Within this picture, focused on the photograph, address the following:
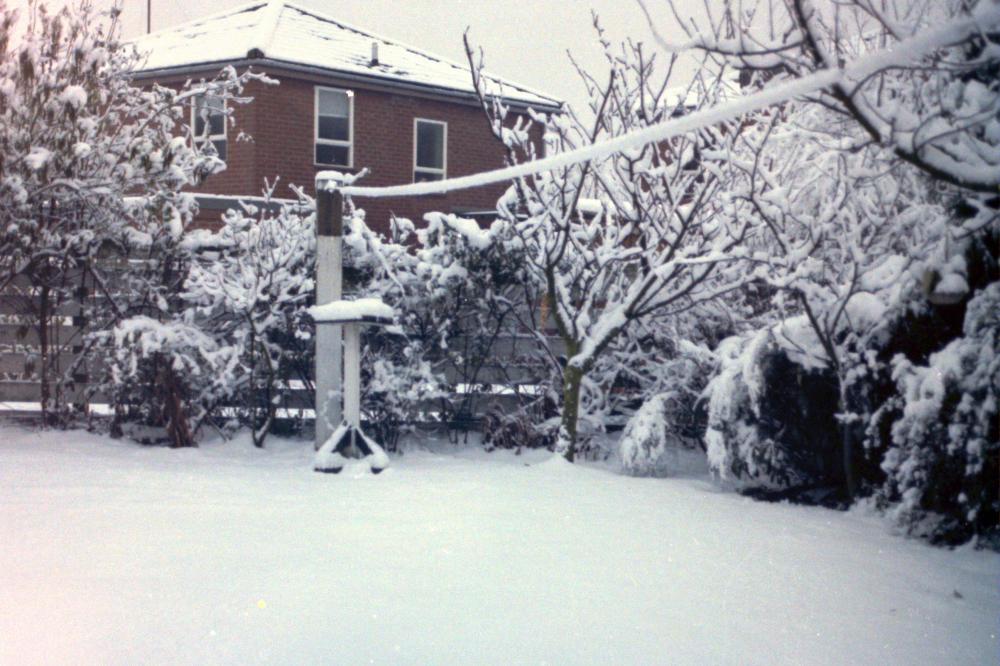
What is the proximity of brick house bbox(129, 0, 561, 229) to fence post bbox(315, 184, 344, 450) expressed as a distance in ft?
31.1

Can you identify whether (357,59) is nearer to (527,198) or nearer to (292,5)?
(292,5)

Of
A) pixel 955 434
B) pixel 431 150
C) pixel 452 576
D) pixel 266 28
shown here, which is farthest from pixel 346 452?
pixel 266 28

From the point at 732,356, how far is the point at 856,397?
90 centimetres

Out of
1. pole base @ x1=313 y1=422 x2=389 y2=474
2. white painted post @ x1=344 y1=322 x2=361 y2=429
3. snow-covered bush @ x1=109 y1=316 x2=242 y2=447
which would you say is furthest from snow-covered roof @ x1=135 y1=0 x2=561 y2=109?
pole base @ x1=313 y1=422 x2=389 y2=474

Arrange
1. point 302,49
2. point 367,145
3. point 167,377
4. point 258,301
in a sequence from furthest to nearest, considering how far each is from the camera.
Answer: point 367,145 < point 302,49 < point 258,301 < point 167,377

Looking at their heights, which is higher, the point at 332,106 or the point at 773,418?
the point at 332,106

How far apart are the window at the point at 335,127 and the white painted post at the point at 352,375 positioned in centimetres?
1152

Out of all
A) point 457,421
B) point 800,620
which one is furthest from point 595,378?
point 800,620

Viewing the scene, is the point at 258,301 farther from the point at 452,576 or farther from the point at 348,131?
the point at 348,131

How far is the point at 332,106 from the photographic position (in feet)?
55.2

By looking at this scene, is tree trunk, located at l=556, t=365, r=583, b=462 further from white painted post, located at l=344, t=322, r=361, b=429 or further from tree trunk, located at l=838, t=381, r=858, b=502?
tree trunk, located at l=838, t=381, r=858, b=502

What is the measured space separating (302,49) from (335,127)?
4.90 ft

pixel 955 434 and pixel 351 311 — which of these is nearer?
pixel 955 434

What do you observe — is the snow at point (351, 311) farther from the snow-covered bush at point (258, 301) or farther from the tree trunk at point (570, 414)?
the tree trunk at point (570, 414)
